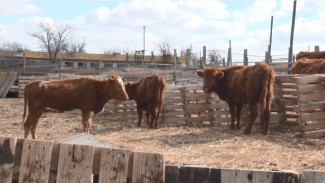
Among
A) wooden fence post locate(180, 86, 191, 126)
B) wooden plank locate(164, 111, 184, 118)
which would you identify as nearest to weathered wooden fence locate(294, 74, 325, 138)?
wooden fence post locate(180, 86, 191, 126)

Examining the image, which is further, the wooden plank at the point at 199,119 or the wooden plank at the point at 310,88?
the wooden plank at the point at 199,119

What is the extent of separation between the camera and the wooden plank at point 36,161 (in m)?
3.24

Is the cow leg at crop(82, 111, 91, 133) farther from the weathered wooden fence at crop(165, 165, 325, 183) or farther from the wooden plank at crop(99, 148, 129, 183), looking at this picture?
the weathered wooden fence at crop(165, 165, 325, 183)

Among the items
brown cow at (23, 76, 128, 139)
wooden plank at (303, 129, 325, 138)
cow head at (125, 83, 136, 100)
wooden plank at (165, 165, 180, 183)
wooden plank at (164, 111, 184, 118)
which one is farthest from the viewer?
cow head at (125, 83, 136, 100)

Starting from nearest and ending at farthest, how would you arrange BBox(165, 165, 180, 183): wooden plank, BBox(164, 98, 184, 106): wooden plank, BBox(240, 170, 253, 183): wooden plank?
BBox(240, 170, 253, 183): wooden plank → BBox(165, 165, 180, 183): wooden plank → BBox(164, 98, 184, 106): wooden plank

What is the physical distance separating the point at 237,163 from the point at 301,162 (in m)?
1.07

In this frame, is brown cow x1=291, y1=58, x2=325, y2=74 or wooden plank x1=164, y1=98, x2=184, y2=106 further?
wooden plank x1=164, y1=98, x2=184, y2=106

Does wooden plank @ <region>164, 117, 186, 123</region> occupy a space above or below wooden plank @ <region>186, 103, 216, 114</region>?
below

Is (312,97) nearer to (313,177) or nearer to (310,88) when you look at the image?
(310,88)

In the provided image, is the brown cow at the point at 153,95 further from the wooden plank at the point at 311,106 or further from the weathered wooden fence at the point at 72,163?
the weathered wooden fence at the point at 72,163

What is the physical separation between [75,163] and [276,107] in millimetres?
8191

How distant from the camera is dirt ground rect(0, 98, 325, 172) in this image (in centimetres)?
639

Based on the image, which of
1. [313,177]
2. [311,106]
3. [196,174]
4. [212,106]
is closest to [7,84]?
[212,106]

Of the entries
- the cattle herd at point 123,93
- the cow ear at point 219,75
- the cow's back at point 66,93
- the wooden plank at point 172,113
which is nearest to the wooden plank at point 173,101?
the wooden plank at point 172,113
